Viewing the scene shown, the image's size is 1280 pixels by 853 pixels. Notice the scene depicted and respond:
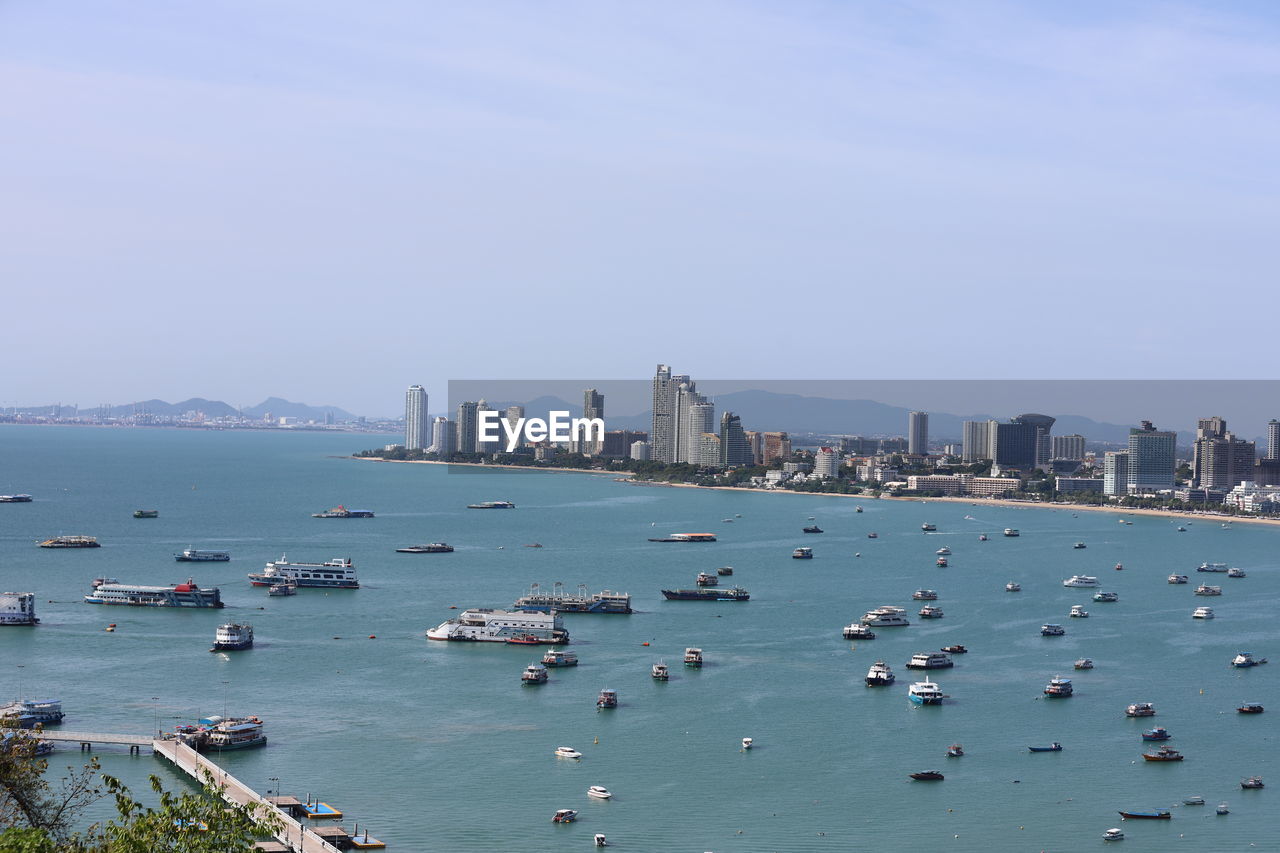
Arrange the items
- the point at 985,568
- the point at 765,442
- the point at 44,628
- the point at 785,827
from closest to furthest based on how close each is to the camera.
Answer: the point at 785,827
the point at 44,628
the point at 985,568
the point at 765,442

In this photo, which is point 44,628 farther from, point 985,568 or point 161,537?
point 985,568

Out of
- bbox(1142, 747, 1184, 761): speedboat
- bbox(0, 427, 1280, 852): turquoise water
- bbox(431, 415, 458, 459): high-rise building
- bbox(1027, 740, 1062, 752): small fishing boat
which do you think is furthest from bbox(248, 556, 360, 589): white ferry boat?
bbox(431, 415, 458, 459): high-rise building

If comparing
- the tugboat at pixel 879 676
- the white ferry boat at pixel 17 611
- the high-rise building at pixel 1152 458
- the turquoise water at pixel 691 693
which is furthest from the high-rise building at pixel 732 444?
the tugboat at pixel 879 676

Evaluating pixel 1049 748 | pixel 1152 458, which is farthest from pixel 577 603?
pixel 1152 458

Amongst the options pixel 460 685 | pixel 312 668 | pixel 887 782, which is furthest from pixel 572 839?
pixel 312 668

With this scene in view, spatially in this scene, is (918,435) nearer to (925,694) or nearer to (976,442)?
(976,442)

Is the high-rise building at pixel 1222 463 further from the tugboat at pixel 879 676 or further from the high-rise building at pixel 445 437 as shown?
the tugboat at pixel 879 676
